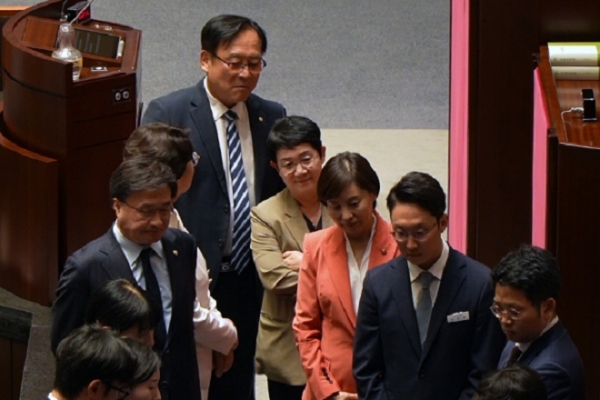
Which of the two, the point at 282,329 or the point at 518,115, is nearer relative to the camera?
the point at 282,329

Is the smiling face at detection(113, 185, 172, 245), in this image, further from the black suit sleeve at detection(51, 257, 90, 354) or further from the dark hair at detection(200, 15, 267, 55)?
the dark hair at detection(200, 15, 267, 55)

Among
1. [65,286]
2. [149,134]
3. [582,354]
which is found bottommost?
[582,354]

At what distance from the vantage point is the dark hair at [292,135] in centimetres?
410

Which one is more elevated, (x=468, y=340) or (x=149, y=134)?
(x=149, y=134)

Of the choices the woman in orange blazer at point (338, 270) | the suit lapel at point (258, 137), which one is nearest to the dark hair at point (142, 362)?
the woman in orange blazer at point (338, 270)

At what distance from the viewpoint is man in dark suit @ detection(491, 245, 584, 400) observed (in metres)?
3.23

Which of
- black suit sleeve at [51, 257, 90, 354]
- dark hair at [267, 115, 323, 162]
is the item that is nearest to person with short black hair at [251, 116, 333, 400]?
dark hair at [267, 115, 323, 162]

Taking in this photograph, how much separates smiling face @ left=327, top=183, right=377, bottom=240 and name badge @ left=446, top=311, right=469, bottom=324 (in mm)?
393

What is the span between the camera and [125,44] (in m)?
5.43

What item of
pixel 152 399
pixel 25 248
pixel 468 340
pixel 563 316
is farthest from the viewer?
pixel 25 248

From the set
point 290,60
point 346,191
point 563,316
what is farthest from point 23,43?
point 290,60

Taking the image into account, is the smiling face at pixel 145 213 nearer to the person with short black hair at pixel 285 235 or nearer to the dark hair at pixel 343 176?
the dark hair at pixel 343 176

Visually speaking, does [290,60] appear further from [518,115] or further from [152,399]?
[152,399]

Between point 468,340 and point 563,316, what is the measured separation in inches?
25.6
